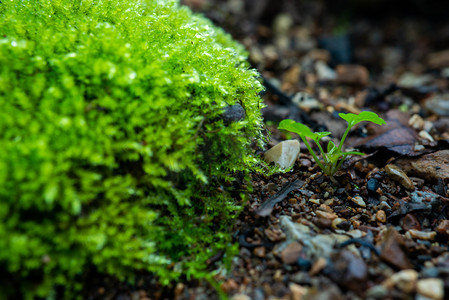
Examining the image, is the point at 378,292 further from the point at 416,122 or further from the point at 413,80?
the point at 413,80

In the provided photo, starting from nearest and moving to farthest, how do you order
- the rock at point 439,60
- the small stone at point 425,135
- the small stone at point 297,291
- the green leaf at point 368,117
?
the small stone at point 297,291 < the green leaf at point 368,117 < the small stone at point 425,135 < the rock at point 439,60

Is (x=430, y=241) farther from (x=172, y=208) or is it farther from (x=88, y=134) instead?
(x=88, y=134)

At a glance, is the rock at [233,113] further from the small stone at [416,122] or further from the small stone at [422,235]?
the small stone at [416,122]

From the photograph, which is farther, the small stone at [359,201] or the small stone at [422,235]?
the small stone at [359,201]

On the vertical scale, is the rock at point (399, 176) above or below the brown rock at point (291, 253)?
above

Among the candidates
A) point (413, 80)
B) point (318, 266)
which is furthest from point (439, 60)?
point (318, 266)

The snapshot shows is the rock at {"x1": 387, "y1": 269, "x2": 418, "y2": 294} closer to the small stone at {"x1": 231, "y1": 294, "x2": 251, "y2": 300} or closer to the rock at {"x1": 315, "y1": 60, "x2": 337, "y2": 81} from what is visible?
the small stone at {"x1": 231, "y1": 294, "x2": 251, "y2": 300}

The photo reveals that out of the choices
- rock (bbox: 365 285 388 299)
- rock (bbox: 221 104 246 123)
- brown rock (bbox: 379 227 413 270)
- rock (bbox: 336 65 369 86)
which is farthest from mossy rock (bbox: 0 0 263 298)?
rock (bbox: 336 65 369 86)

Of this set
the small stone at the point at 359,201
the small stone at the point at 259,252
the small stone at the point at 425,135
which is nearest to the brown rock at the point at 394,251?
the small stone at the point at 359,201
